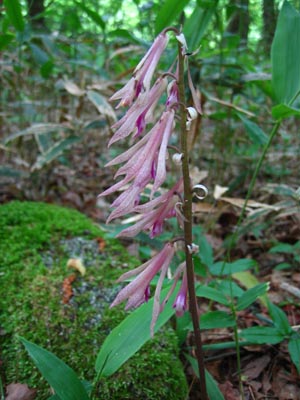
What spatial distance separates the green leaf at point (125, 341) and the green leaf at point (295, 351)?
48cm

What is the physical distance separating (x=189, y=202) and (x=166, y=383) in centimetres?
73

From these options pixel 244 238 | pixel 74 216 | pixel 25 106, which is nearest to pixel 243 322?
pixel 244 238

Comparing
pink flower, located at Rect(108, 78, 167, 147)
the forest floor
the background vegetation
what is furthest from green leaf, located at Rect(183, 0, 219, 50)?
pink flower, located at Rect(108, 78, 167, 147)

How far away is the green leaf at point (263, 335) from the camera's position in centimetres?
145

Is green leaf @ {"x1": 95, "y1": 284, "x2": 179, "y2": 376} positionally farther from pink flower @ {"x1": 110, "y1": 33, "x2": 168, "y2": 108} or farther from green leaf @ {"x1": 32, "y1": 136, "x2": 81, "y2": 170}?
green leaf @ {"x1": 32, "y1": 136, "x2": 81, "y2": 170}

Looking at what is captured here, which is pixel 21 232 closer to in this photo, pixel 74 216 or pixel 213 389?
pixel 74 216

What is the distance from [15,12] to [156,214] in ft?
5.49

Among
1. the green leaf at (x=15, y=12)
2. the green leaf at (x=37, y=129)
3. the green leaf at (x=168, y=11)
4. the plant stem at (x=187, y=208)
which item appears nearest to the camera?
the plant stem at (x=187, y=208)

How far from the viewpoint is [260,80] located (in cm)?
227

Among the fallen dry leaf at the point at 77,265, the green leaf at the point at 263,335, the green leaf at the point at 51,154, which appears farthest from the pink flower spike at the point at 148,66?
the green leaf at the point at 51,154

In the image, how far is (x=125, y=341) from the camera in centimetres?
123

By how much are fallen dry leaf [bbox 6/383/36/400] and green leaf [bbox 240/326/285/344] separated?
77cm

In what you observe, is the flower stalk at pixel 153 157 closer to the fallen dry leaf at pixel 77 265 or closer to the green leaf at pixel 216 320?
the green leaf at pixel 216 320

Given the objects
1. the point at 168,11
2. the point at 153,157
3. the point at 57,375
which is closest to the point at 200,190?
the point at 153,157
